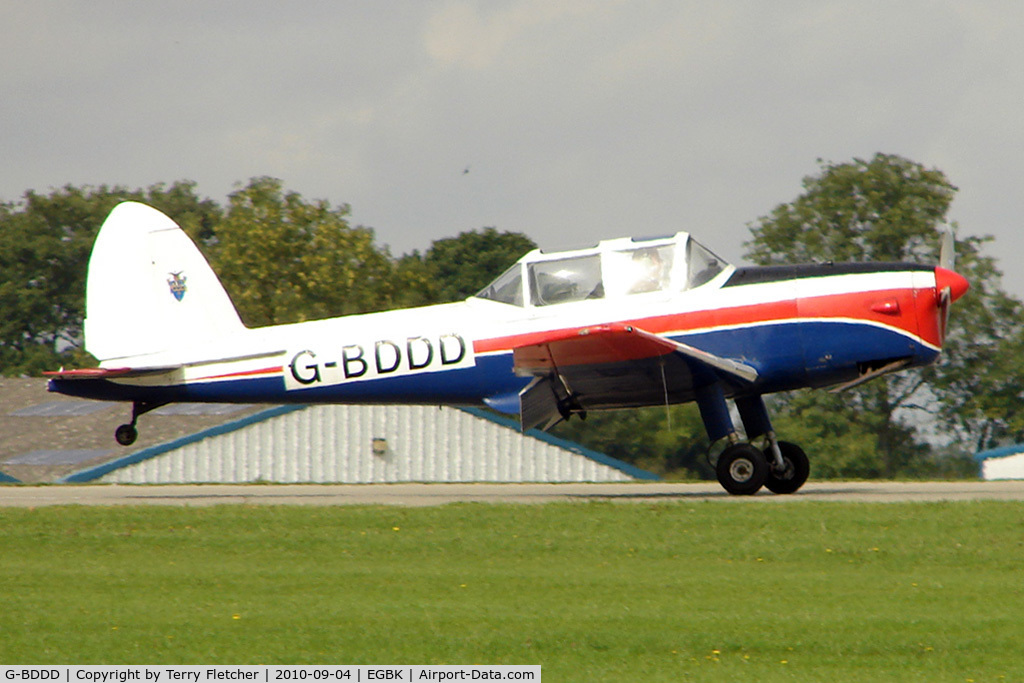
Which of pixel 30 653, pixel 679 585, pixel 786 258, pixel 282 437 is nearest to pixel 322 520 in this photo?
pixel 679 585

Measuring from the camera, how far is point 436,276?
220ft

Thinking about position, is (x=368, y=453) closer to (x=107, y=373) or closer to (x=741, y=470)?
(x=107, y=373)

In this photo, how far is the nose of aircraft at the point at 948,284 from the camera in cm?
1345

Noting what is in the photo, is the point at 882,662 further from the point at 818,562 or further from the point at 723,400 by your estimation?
the point at 723,400

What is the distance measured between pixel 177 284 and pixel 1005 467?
76.4 ft

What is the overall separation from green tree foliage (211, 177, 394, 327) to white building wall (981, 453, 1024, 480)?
21.7m

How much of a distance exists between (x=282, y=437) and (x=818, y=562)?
20.9 meters

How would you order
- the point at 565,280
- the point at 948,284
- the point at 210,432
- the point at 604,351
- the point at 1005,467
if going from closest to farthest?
1. the point at 604,351
2. the point at 948,284
3. the point at 565,280
4. the point at 210,432
5. the point at 1005,467

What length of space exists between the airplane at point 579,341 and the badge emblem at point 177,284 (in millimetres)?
17

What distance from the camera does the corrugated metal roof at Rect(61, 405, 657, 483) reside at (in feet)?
94.0

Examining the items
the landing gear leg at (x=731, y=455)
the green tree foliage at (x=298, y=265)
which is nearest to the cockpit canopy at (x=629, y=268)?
the landing gear leg at (x=731, y=455)

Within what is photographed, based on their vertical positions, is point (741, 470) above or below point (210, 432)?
below

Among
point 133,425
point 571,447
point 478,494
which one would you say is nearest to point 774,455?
point 478,494

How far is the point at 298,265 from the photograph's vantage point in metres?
49.0
